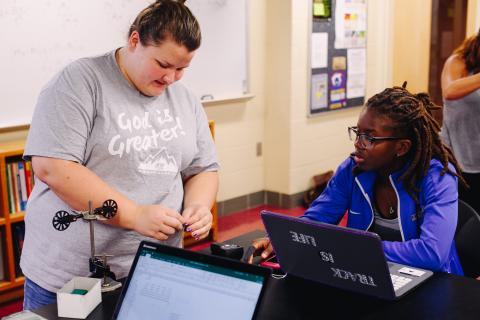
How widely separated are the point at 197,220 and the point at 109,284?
282mm

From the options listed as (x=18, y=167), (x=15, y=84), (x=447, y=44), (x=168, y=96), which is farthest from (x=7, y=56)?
(x=447, y=44)

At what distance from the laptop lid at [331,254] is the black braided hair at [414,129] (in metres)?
0.50

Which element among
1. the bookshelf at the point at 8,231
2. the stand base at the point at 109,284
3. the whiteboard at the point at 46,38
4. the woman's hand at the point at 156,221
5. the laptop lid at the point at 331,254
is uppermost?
the whiteboard at the point at 46,38

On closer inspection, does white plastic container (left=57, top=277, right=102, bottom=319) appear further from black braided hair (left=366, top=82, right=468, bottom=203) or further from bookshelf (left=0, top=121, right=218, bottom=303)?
A: bookshelf (left=0, top=121, right=218, bottom=303)

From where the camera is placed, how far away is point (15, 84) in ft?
10.7

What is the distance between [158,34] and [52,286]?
0.71 m

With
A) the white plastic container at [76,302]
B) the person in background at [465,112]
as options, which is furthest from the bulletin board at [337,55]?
the white plastic container at [76,302]

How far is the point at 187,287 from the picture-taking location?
123cm

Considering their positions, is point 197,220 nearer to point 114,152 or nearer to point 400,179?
point 114,152

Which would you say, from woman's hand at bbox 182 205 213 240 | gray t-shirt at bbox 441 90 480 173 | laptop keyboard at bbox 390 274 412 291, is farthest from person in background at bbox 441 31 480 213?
woman's hand at bbox 182 205 213 240

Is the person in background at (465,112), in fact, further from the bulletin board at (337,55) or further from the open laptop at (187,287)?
the open laptop at (187,287)

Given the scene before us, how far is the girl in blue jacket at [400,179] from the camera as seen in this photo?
6.07ft

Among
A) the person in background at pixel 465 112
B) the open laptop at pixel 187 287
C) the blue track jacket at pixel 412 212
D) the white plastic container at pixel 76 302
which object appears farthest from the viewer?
the person in background at pixel 465 112

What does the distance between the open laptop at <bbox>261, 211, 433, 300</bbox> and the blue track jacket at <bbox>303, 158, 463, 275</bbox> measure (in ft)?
0.29
